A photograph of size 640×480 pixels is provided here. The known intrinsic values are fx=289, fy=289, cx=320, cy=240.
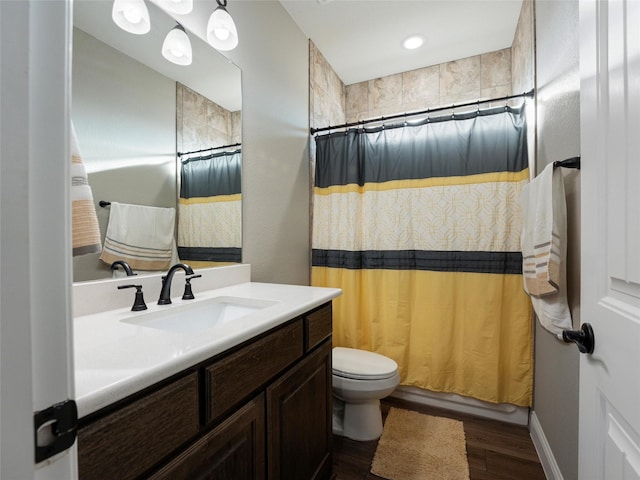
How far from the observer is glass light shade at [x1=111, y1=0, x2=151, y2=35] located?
1.07 m

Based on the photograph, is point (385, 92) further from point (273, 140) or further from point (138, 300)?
point (138, 300)

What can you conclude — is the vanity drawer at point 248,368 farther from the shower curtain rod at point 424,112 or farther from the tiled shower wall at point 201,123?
the shower curtain rod at point 424,112

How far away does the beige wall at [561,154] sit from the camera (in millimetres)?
1111

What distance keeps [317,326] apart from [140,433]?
29.7 inches

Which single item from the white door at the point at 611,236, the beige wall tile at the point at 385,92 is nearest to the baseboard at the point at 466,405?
the white door at the point at 611,236

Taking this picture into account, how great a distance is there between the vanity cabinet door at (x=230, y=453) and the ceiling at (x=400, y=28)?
237 cm

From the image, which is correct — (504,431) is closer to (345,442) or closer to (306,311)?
(345,442)

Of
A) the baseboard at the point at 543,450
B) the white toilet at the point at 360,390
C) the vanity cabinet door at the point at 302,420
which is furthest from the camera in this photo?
the white toilet at the point at 360,390

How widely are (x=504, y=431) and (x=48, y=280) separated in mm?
2356

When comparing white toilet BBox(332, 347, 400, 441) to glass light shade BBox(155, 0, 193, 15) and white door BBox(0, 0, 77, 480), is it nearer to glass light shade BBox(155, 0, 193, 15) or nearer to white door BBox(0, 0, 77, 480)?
white door BBox(0, 0, 77, 480)

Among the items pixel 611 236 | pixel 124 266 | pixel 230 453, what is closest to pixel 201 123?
pixel 124 266

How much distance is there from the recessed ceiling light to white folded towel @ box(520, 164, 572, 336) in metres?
1.62

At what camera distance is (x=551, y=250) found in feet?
3.80

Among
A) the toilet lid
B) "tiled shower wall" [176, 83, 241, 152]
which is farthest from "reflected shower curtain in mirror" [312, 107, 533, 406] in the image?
"tiled shower wall" [176, 83, 241, 152]
